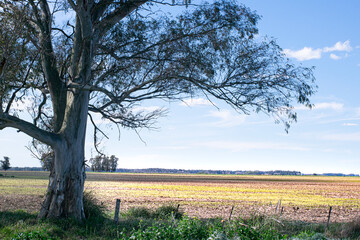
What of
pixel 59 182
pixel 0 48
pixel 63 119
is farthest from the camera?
pixel 63 119

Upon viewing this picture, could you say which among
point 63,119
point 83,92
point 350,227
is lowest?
point 350,227

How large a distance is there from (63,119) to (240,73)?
224 inches

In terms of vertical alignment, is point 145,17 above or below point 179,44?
above

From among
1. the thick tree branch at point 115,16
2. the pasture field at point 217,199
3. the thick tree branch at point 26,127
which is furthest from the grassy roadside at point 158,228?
the thick tree branch at point 115,16

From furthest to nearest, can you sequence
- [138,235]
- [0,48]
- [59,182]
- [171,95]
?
[171,95] → [59,182] → [0,48] → [138,235]

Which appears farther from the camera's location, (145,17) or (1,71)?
(145,17)

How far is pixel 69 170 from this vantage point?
36.5ft

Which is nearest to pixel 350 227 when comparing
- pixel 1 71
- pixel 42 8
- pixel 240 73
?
pixel 240 73

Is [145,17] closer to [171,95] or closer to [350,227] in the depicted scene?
[171,95]

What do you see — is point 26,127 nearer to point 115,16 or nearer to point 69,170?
point 69,170

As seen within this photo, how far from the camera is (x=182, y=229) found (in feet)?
24.0

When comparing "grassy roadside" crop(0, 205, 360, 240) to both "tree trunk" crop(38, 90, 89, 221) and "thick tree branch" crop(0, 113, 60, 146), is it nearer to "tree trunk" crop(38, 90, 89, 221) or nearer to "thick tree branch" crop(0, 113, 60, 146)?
"tree trunk" crop(38, 90, 89, 221)

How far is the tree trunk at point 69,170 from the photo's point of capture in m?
11.0

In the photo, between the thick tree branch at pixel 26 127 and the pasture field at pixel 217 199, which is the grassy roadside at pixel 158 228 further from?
the thick tree branch at pixel 26 127
